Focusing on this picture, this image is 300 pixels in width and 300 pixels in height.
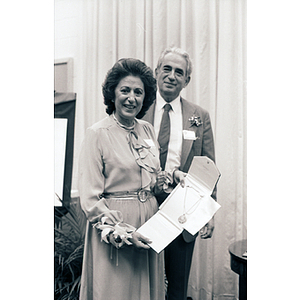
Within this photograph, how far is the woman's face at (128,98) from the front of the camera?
145cm

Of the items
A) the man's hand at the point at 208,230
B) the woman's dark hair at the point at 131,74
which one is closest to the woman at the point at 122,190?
the woman's dark hair at the point at 131,74

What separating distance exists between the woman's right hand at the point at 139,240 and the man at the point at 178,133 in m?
0.13

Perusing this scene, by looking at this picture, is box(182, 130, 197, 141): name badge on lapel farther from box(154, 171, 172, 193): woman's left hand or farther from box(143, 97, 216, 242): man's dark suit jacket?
box(154, 171, 172, 193): woman's left hand

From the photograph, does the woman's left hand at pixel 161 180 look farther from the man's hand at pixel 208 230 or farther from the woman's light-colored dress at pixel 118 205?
the man's hand at pixel 208 230

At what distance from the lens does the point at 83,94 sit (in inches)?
61.9

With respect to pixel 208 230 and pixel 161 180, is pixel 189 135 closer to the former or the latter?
pixel 161 180

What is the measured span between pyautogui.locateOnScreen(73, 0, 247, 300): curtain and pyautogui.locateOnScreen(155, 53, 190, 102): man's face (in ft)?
0.14

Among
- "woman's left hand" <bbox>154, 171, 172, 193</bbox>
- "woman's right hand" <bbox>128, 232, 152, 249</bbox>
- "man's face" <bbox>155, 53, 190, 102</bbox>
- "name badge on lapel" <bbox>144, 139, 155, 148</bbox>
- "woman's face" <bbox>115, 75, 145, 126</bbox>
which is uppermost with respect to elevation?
"man's face" <bbox>155, 53, 190, 102</bbox>

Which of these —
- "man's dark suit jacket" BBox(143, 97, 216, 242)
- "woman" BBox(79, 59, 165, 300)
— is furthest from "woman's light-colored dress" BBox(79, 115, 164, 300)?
"man's dark suit jacket" BBox(143, 97, 216, 242)

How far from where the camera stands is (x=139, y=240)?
1423mm

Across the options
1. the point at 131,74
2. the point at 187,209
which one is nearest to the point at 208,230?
the point at 187,209

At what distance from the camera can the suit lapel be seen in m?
1.48
